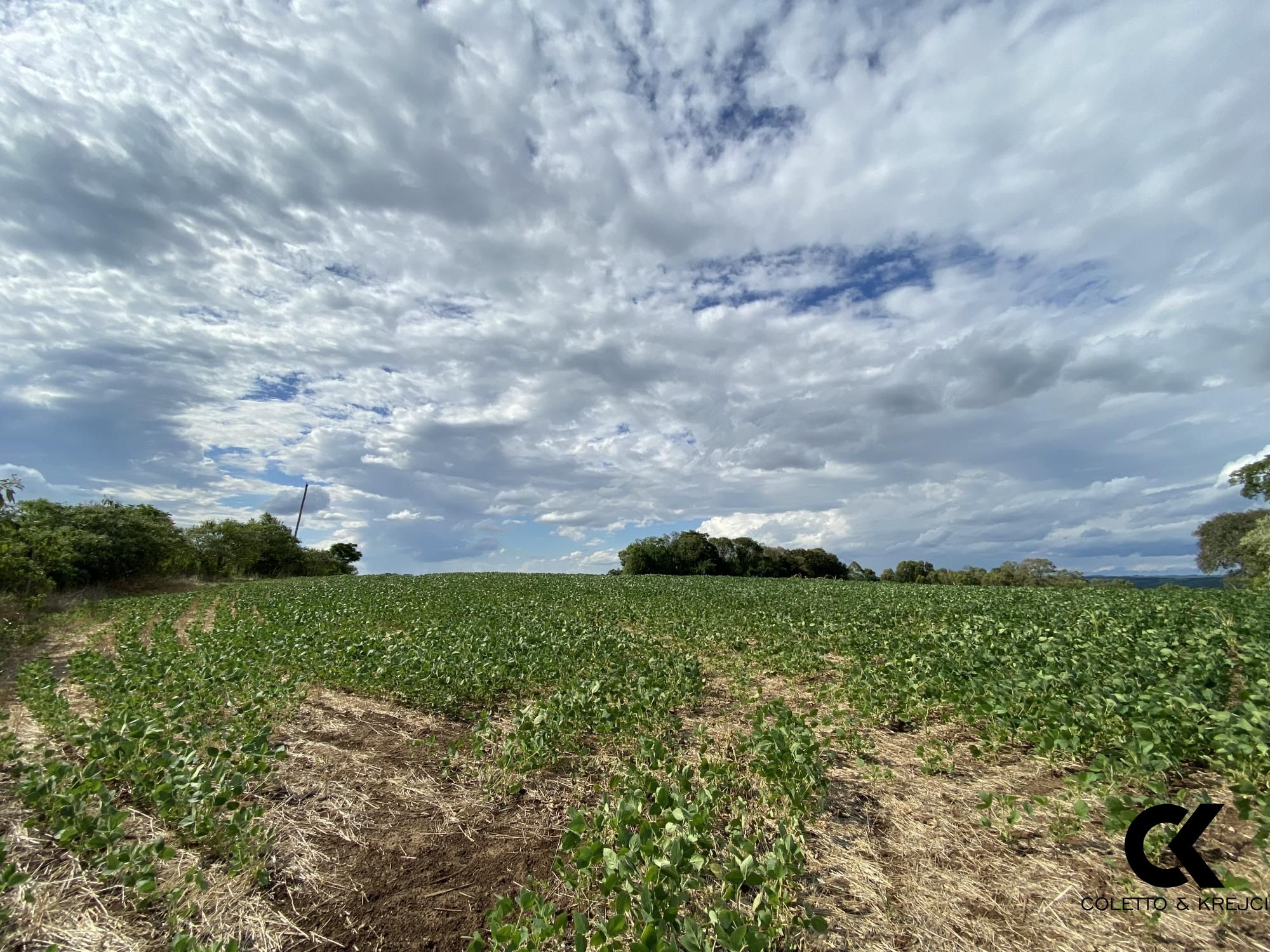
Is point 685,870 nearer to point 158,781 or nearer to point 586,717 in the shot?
point 586,717

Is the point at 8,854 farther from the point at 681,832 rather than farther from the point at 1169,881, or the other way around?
the point at 1169,881

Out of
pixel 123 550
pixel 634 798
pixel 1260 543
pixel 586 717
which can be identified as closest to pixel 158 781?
pixel 586 717

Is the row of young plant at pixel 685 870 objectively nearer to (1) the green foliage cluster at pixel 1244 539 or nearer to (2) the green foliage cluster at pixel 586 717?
(2) the green foliage cluster at pixel 586 717

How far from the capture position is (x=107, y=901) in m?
3.95

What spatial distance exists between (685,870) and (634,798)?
633mm

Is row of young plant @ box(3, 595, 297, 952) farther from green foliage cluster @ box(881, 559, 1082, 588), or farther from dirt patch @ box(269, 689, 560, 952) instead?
green foliage cluster @ box(881, 559, 1082, 588)

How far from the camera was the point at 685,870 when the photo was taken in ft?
12.1

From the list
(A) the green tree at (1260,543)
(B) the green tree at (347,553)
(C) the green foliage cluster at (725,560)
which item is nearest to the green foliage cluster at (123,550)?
(B) the green tree at (347,553)

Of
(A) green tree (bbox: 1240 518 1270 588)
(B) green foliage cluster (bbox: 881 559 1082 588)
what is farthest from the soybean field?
(B) green foliage cluster (bbox: 881 559 1082 588)

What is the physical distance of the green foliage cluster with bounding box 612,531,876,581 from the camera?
77438 millimetres

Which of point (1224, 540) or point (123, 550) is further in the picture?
point (1224, 540)

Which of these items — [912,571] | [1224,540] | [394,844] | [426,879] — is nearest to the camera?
[426,879]

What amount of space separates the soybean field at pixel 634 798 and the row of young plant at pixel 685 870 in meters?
0.03

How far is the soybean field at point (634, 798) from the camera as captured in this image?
3.63 meters
